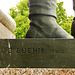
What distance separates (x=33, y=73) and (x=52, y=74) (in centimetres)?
20

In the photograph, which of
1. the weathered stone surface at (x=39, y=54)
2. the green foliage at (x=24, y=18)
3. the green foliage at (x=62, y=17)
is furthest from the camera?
the green foliage at (x=62, y=17)

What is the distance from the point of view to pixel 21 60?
1.66 meters

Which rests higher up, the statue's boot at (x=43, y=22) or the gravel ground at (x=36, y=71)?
the statue's boot at (x=43, y=22)

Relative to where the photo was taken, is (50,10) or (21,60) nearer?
(21,60)

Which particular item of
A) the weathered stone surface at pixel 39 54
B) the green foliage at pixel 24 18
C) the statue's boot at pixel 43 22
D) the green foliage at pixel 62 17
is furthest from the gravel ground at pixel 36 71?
the green foliage at pixel 62 17

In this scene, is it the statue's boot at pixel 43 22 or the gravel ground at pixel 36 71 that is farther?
the statue's boot at pixel 43 22

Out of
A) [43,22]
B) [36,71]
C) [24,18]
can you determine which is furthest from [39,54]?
[24,18]

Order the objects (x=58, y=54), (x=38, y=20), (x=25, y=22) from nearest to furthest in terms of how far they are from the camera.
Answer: (x=58, y=54) < (x=38, y=20) < (x=25, y=22)

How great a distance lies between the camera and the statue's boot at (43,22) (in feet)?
6.30

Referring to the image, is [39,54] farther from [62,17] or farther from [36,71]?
[62,17]

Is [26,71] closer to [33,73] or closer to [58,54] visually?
[33,73]

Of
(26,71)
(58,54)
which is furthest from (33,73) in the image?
(58,54)

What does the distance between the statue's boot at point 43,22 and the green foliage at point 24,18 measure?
522 inches

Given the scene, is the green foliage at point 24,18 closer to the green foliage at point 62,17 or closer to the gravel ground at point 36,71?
the green foliage at point 62,17
